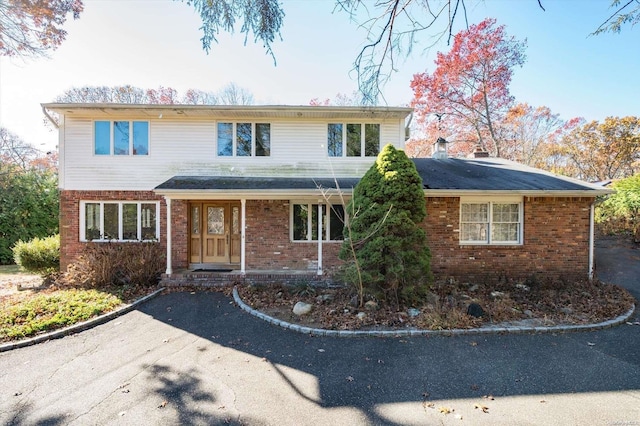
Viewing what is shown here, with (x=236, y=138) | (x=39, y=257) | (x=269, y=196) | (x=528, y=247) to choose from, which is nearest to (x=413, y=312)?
(x=269, y=196)

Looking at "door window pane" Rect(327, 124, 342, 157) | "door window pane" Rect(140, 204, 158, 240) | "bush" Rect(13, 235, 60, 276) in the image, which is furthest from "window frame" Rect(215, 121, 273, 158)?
"bush" Rect(13, 235, 60, 276)

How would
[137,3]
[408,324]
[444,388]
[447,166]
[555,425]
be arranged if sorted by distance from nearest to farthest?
[555,425] → [444,388] → [137,3] → [408,324] → [447,166]

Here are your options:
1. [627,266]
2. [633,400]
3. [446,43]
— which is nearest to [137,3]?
[446,43]

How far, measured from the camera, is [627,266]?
10.1 metres

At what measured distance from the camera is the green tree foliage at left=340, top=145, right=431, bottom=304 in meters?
6.31

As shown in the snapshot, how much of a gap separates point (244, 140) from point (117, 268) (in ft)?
18.1

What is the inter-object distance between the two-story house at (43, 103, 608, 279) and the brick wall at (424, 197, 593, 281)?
0.03 meters

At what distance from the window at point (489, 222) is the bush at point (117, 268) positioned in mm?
9480

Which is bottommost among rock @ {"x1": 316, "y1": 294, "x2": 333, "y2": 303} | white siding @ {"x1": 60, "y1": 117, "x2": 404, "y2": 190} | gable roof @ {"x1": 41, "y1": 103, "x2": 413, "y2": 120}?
rock @ {"x1": 316, "y1": 294, "x2": 333, "y2": 303}

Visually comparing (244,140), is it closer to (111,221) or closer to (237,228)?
(237,228)

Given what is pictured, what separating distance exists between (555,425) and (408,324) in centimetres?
268

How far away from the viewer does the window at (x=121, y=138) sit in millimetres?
9836

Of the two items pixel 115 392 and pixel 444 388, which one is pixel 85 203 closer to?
pixel 115 392

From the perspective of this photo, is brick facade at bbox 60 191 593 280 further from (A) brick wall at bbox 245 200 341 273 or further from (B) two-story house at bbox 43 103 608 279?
(A) brick wall at bbox 245 200 341 273
